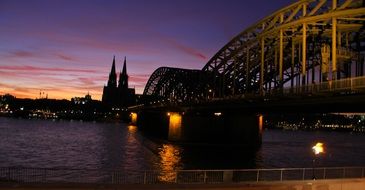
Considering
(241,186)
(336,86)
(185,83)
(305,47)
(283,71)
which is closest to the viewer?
(241,186)

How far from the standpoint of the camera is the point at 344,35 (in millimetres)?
75750

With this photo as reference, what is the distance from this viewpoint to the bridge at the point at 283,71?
53.5 m

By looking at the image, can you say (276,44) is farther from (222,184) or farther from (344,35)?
(222,184)

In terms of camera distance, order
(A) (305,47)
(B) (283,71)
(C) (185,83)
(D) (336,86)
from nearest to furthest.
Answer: (D) (336,86) < (A) (305,47) < (B) (283,71) < (C) (185,83)

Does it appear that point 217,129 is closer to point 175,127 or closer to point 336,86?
point 175,127

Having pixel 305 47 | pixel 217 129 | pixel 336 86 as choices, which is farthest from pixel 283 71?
pixel 336 86

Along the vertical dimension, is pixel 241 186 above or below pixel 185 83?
below

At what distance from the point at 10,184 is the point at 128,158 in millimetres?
50503

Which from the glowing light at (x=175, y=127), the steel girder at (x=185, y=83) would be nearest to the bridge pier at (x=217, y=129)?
the glowing light at (x=175, y=127)

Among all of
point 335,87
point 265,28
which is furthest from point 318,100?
point 265,28

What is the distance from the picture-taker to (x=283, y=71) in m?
99.1

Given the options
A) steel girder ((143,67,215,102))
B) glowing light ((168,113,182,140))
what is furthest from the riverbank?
steel girder ((143,67,215,102))

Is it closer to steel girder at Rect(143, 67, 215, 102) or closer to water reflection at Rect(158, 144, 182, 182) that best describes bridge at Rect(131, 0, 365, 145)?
steel girder at Rect(143, 67, 215, 102)

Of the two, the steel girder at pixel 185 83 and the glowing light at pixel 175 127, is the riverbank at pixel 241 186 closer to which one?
the glowing light at pixel 175 127
